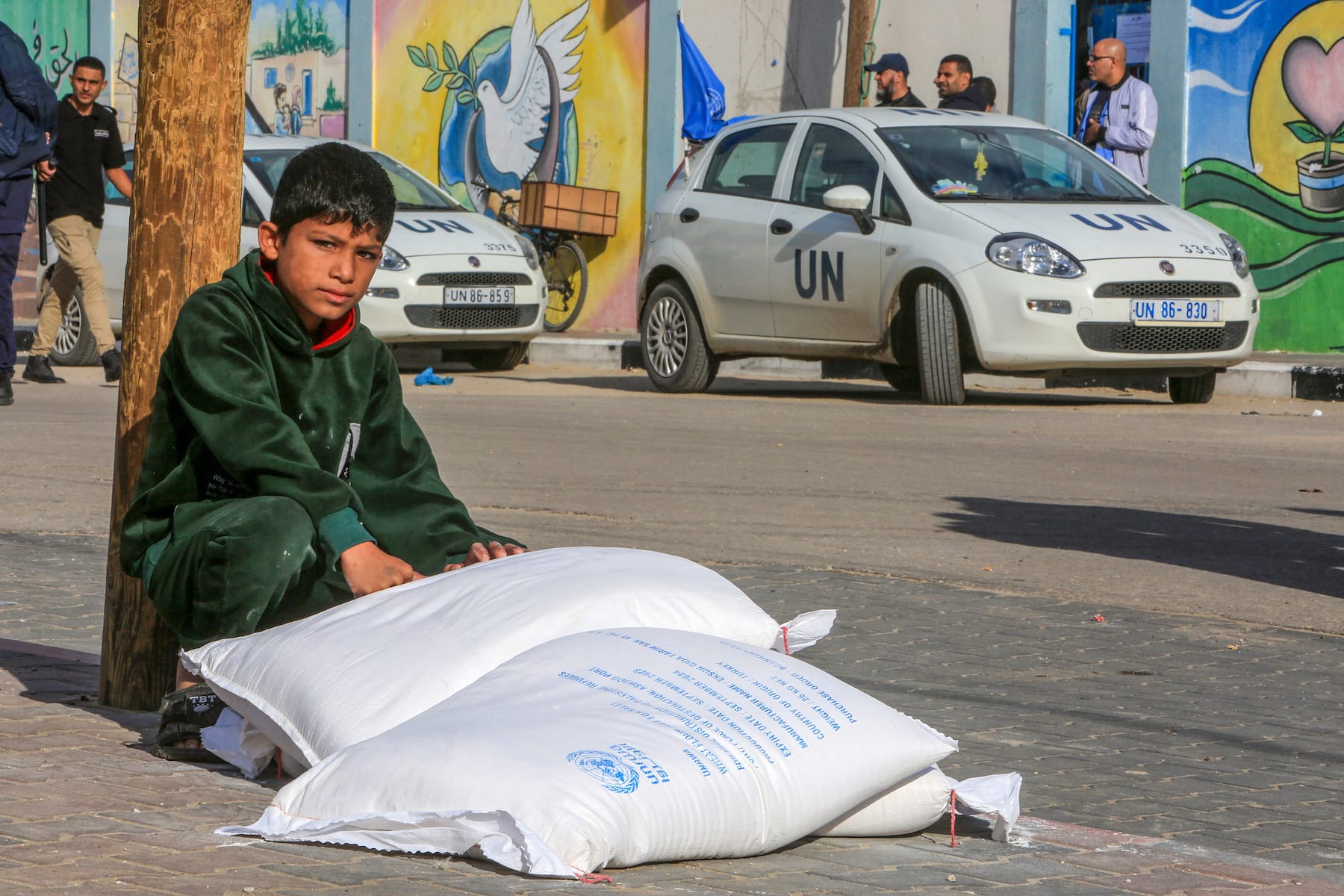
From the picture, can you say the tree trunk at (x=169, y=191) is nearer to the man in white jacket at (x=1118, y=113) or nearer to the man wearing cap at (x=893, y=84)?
the man in white jacket at (x=1118, y=113)

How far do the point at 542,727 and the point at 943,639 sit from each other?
102 inches

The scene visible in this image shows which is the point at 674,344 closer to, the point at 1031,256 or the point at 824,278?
the point at 824,278

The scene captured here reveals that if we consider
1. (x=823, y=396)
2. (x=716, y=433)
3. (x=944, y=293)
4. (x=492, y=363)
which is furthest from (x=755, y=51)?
(x=716, y=433)

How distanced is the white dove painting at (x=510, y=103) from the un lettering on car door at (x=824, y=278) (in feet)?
27.8

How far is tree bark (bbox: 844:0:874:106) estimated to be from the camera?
1917 centimetres

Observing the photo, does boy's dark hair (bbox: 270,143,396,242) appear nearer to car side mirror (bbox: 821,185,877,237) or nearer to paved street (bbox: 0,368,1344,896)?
paved street (bbox: 0,368,1344,896)

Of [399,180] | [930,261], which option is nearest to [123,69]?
[399,180]

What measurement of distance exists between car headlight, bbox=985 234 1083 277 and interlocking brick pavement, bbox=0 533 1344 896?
6302 mm

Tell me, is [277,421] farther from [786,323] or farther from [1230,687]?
[786,323]

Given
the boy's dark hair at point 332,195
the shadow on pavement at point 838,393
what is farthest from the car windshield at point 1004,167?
the boy's dark hair at point 332,195

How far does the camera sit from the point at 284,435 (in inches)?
161

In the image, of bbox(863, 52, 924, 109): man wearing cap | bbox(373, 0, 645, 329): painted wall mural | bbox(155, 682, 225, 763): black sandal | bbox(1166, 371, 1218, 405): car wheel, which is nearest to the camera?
bbox(155, 682, 225, 763): black sandal

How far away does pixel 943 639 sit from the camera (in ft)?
19.3

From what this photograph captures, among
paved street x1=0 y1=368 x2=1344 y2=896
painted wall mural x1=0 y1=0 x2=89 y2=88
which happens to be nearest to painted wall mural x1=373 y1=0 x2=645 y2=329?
painted wall mural x1=0 y1=0 x2=89 y2=88
